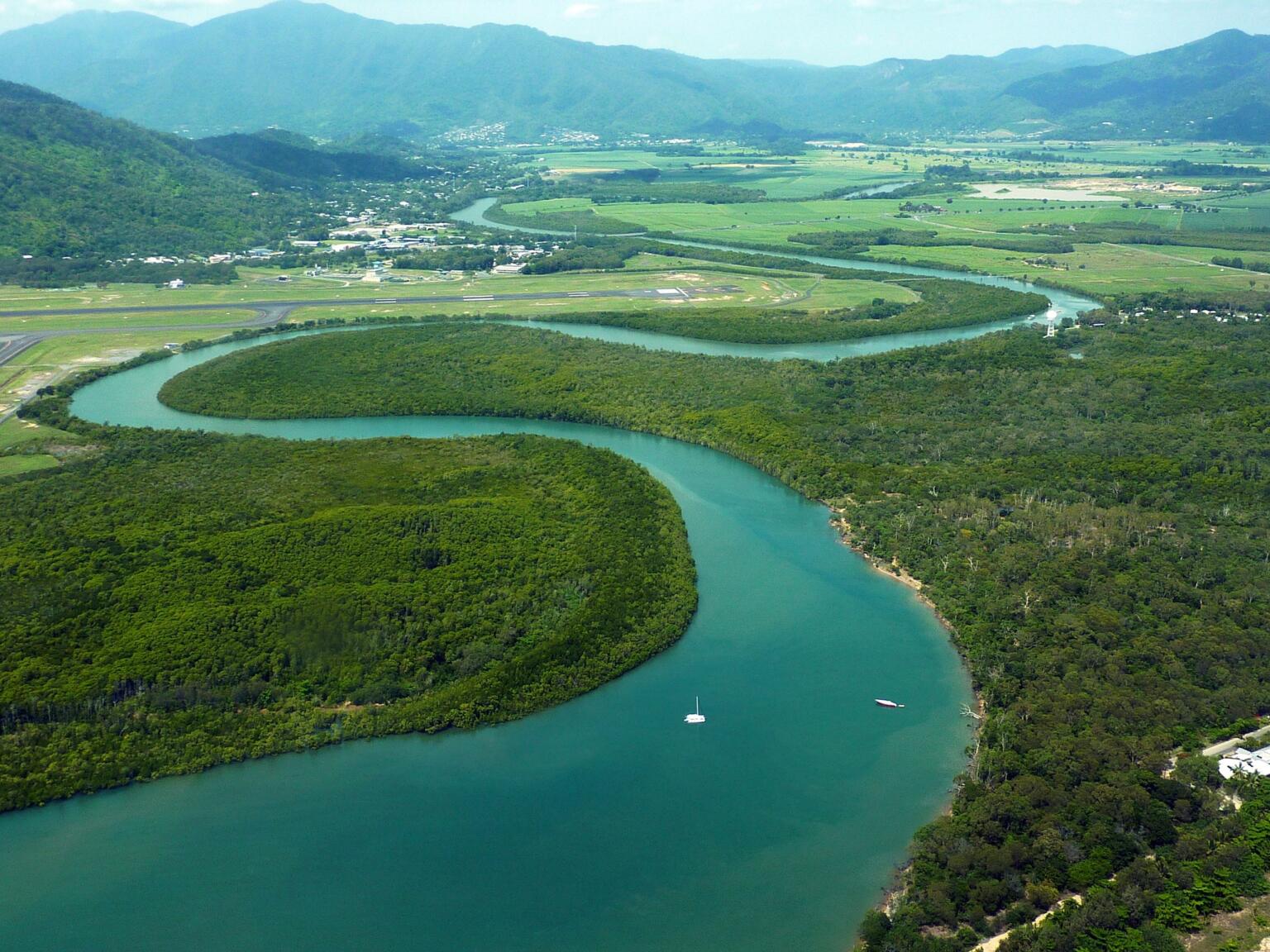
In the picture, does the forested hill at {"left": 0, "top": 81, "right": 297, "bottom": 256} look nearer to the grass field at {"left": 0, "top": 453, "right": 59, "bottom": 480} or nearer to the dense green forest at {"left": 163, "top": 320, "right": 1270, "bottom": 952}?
the dense green forest at {"left": 163, "top": 320, "right": 1270, "bottom": 952}

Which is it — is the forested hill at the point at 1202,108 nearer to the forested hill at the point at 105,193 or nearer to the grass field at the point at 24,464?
the forested hill at the point at 105,193

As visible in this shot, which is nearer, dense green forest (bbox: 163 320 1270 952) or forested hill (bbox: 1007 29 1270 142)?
dense green forest (bbox: 163 320 1270 952)

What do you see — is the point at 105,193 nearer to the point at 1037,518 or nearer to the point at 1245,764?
the point at 1037,518

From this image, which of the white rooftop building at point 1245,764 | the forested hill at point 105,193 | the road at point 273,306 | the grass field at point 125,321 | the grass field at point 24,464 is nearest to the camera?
the white rooftop building at point 1245,764

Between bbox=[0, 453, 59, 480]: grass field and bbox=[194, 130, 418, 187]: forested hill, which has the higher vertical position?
bbox=[194, 130, 418, 187]: forested hill

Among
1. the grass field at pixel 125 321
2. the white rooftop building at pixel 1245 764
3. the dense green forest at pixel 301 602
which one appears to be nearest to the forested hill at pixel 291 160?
the grass field at pixel 125 321

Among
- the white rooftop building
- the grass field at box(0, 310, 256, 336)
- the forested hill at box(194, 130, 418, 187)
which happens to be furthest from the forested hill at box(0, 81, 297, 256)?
the white rooftop building
